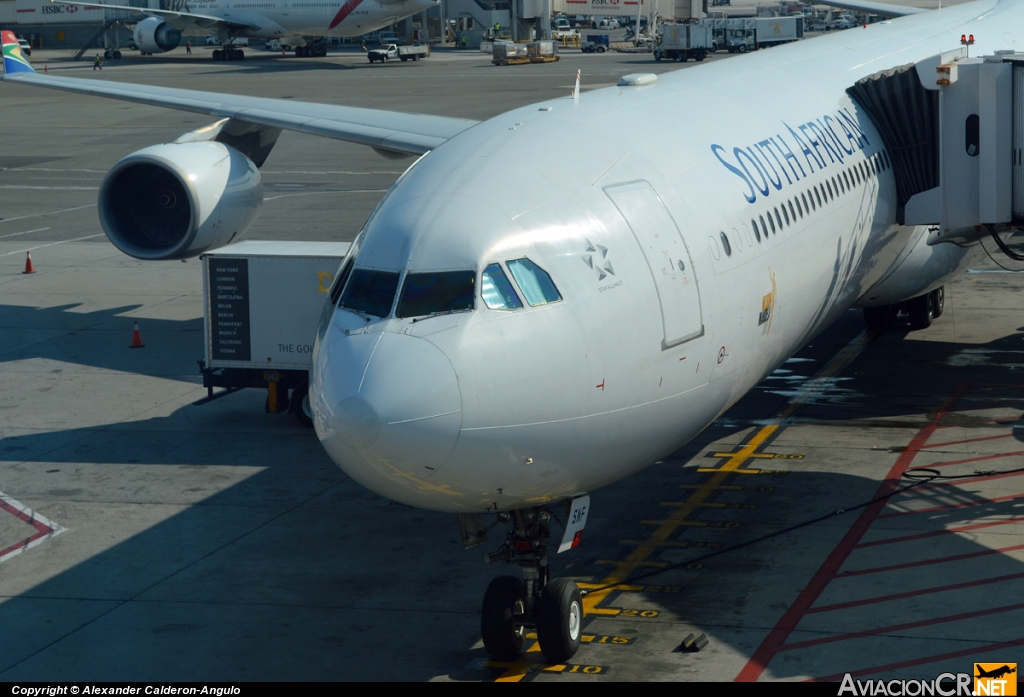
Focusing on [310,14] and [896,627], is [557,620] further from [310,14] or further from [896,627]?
[310,14]

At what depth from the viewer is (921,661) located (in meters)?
10.7

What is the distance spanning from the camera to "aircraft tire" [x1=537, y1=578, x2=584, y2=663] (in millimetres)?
10766

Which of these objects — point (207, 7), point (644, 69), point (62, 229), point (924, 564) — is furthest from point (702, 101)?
point (207, 7)

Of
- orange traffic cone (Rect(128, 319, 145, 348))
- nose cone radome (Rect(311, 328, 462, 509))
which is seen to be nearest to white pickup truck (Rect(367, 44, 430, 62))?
orange traffic cone (Rect(128, 319, 145, 348))

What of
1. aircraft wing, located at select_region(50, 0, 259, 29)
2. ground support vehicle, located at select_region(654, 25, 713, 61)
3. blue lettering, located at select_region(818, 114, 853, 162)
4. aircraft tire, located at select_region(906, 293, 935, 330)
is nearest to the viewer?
blue lettering, located at select_region(818, 114, 853, 162)

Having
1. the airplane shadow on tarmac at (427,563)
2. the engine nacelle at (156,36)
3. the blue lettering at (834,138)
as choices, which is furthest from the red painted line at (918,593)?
the engine nacelle at (156,36)

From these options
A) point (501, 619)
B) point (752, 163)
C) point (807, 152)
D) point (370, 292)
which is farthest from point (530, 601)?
point (807, 152)

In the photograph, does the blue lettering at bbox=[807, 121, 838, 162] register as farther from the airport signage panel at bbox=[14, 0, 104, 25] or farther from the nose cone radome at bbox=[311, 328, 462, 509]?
the airport signage panel at bbox=[14, 0, 104, 25]

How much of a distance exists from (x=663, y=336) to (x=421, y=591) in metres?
4.09

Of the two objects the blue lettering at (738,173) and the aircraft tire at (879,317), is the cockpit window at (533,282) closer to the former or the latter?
the blue lettering at (738,173)

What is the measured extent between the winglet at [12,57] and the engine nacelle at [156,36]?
256 feet

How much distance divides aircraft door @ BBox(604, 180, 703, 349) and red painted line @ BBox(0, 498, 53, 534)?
331 inches

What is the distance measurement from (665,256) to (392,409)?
10.4 feet

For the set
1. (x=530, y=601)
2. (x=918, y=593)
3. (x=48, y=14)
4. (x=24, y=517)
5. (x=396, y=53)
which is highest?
(x=48, y=14)
